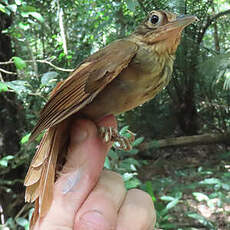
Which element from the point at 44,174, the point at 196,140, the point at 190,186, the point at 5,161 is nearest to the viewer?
the point at 44,174

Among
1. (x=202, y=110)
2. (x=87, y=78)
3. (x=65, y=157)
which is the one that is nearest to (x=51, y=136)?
(x=65, y=157)

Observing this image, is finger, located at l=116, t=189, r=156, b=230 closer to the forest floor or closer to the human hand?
the human hand

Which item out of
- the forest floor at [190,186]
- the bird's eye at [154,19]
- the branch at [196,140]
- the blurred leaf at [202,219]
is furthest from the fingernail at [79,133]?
the branch at [196,140]

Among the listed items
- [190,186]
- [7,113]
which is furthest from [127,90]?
[190,186]

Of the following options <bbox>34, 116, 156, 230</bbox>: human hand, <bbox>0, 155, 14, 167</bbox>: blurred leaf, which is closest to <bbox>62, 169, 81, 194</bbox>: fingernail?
<bbox>34, 116, 156, 230</bbox>: human hand

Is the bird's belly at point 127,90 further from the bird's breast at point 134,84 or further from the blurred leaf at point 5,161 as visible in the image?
the blurred leaf at point 5,161

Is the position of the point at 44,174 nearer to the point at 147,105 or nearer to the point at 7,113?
the point at 7,113

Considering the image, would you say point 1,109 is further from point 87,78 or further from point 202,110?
point 202,110
